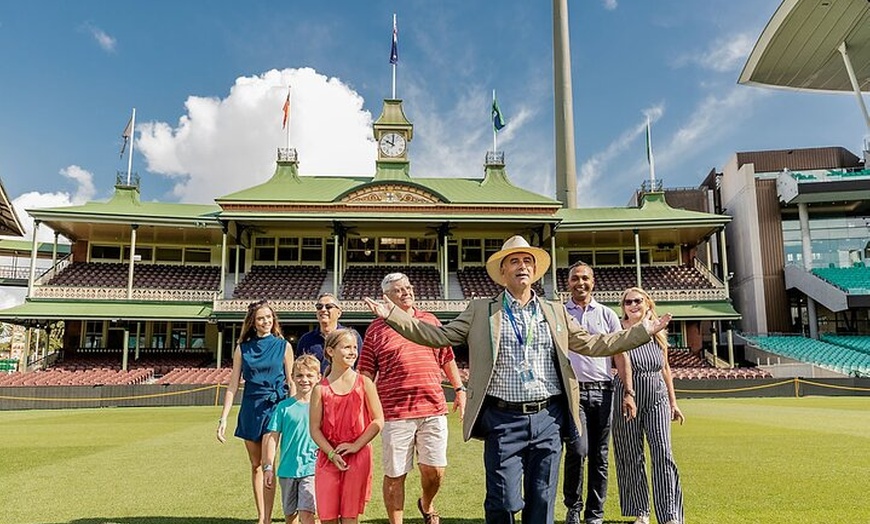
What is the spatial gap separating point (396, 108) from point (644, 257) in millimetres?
16808

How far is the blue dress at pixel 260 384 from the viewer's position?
15.2ft

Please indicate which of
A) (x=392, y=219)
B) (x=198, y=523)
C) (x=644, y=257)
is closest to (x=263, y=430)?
(x=198, y=523)

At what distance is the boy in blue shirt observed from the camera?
399 centimetres

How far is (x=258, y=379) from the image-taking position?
470 centimetres

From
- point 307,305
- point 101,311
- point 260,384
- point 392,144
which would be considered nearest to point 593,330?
point 260,384

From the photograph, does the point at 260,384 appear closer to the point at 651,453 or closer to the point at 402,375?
the point at 402,375

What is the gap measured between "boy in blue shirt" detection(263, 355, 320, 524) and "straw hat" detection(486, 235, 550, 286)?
5.25 feet

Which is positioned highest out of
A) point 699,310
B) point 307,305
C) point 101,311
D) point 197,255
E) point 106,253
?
point 106,253

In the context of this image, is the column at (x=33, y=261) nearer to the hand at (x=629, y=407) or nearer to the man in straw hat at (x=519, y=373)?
the man in straw hat at (x=519, y=373)

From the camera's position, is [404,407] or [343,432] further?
[404,407]

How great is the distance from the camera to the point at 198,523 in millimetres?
4902

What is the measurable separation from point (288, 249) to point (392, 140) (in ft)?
29.0

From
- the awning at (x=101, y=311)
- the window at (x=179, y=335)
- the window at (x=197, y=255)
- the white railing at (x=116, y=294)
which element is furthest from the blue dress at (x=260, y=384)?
the window at (x=197, y=255)

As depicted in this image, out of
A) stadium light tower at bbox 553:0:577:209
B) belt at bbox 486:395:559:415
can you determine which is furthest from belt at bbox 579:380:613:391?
stadium light tower at bbox 553:0:577:209
